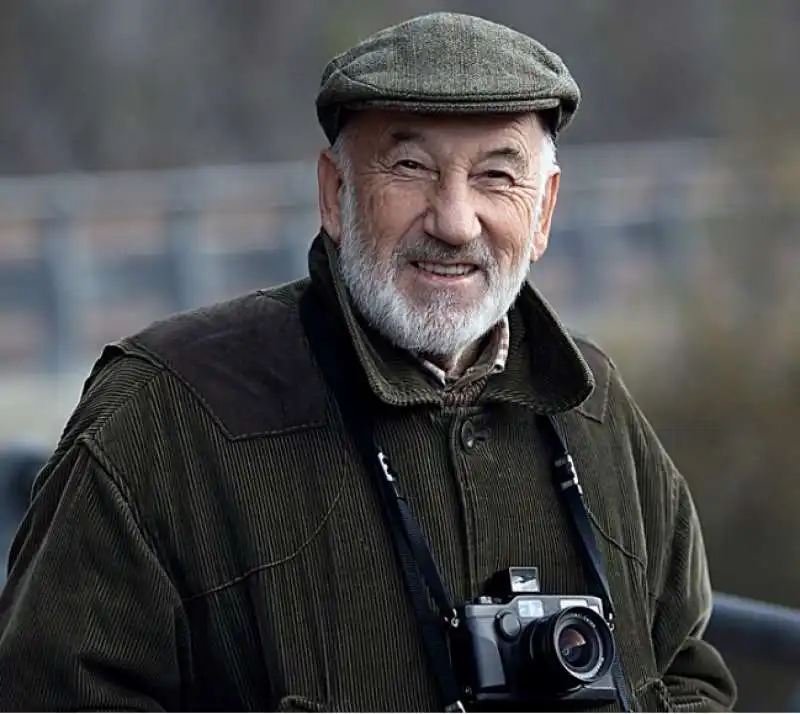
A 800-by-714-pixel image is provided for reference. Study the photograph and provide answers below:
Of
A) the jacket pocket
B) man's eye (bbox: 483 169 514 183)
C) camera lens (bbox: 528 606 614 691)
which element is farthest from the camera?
man's eye (bbox: 483 169 514 183)

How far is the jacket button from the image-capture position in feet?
8.20

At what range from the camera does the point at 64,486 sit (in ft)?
7.57

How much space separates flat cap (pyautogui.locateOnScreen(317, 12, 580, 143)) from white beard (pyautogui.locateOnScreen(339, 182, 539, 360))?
0.19 m

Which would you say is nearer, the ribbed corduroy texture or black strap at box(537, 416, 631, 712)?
the ribbed corduroy texture

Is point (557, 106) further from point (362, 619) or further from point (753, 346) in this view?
point (753, 346)

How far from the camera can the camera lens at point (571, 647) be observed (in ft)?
7.54

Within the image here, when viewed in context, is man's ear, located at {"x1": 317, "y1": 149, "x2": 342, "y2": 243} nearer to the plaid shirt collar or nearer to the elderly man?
the elderly man

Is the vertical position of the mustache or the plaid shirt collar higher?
the mustache

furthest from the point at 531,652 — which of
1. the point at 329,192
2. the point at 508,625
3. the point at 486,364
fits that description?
the point at 329,192

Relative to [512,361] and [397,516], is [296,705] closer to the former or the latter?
[397,516]

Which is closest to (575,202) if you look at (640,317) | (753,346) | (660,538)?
(640,317)

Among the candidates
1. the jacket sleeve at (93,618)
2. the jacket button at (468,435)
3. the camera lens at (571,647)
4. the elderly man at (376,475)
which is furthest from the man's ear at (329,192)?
the camera lens at (571,647)

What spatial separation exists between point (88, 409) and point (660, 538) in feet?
3.37

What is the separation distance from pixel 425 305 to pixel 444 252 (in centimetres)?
9
